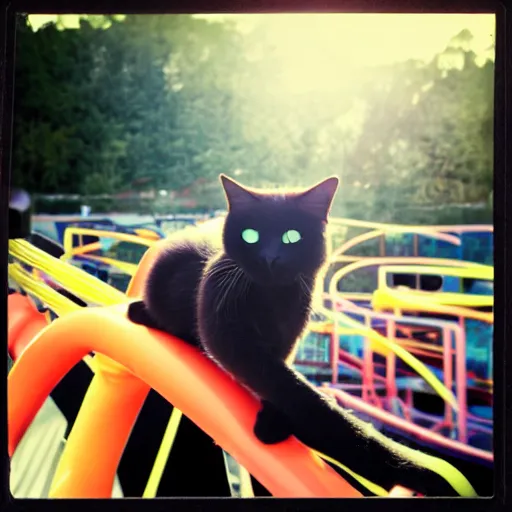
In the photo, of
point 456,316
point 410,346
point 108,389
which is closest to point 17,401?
point 108,389

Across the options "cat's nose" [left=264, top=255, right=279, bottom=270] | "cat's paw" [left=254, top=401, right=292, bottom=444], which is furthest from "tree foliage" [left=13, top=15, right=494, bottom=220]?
"cat's paw" [left=254, top=401, right=292, bottom=444]

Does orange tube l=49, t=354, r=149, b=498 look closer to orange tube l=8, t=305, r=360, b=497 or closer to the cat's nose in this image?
orange tube l=8, t=305, r=360, b=497

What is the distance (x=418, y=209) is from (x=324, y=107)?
28 cm

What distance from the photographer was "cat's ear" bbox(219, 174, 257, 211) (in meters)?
1.02

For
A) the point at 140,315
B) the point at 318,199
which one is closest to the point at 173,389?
the point at 140,315

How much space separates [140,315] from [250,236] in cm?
29

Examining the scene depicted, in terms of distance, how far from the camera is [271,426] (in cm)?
101

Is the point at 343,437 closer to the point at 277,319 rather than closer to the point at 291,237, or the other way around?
the point at 277,319

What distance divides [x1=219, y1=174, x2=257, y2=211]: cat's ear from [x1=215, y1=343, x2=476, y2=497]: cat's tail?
11.1 inches

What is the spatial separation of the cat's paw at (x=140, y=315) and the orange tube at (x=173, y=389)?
0.01 m

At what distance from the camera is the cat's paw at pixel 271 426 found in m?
1.01

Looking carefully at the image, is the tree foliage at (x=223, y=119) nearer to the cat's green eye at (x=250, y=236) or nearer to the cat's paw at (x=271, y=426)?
the cat's green eye at (x=250, y=236)
